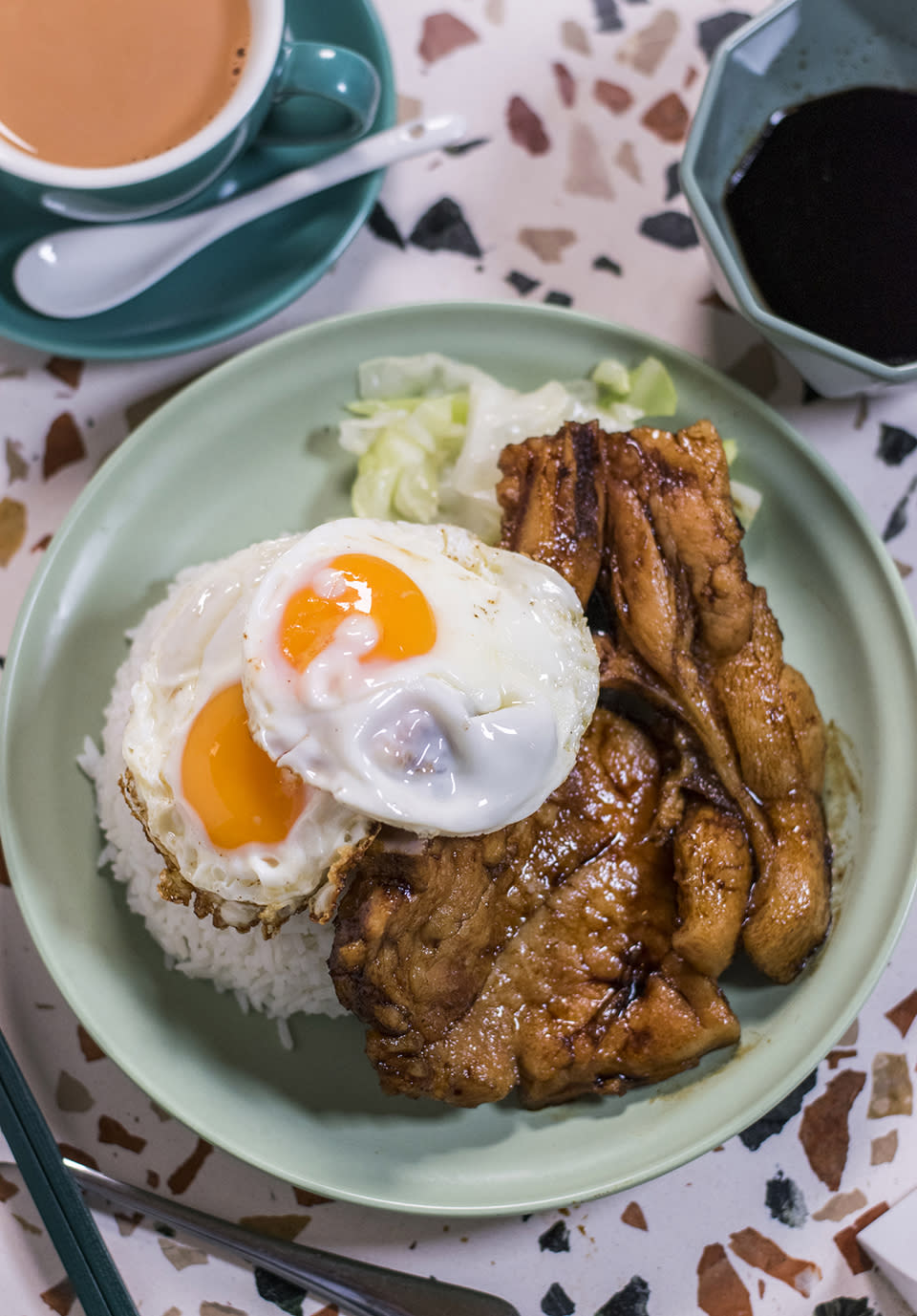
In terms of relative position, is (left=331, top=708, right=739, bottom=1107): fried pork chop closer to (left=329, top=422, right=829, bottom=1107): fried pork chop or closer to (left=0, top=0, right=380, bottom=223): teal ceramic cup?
(left=329, top=422, right=829, bottom=1107): fried pork chop

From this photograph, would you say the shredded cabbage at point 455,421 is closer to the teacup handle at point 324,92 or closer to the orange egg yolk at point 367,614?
the teacup handle at point 324,92

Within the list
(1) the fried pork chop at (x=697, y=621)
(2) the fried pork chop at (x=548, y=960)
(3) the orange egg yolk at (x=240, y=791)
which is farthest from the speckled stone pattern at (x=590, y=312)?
(3) the orange egg yolk at (x=240, y=791)

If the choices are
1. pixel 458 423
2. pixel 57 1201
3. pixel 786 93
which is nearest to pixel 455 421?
pixel 458 423

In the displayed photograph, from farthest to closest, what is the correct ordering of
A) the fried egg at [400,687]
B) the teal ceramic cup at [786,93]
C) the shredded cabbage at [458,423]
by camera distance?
1. the shredded cabbage at [458,423]
2. the teal ceramic cup at [786,93]
3. the fried egg at [400,687]

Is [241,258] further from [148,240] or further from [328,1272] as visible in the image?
[328,1272]

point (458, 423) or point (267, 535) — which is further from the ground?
point (458, 423)

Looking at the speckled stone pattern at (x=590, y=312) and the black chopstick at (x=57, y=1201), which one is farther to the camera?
the speckled stone pattern at (x=590, y=312)

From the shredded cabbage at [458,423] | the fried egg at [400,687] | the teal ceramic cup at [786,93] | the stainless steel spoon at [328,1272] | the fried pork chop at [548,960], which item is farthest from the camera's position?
the shredded cabbage at [458,423]
